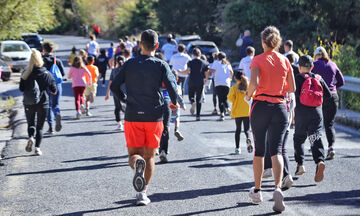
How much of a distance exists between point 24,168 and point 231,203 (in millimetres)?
3797

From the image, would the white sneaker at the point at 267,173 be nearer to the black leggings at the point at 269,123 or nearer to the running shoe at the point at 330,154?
the black leggings at the point at 269,123

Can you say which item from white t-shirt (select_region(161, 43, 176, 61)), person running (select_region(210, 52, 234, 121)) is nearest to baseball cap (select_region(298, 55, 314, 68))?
person running (select_region(210, 52, 234, 121))

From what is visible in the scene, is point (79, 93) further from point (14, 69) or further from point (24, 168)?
point (14, 69)

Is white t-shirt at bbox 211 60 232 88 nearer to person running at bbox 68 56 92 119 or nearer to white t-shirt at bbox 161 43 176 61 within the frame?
person running at bbox 68 56 92 119

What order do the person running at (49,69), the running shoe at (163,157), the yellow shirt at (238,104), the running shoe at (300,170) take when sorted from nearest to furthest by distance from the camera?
the running shoe at (300,170) < the running shoe at (163,157) < the yellow shirt at (238,104) < the person running at (49,69)

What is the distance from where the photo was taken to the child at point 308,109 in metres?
7.62

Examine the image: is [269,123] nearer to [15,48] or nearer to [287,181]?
[287,181]

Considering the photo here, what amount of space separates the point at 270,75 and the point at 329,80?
2.92m

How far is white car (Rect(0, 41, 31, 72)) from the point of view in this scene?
97.3ft

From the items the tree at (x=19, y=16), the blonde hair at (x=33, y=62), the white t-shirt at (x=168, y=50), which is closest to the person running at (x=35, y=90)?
the blonde hair at (x=33, y=62)

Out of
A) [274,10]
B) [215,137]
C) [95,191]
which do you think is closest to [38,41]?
[274,10]

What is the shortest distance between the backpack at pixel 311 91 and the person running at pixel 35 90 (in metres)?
4.63

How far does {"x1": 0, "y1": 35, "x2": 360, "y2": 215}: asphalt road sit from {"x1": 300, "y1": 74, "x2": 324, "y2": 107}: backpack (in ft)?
3.70

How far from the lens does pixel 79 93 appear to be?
574 inches
